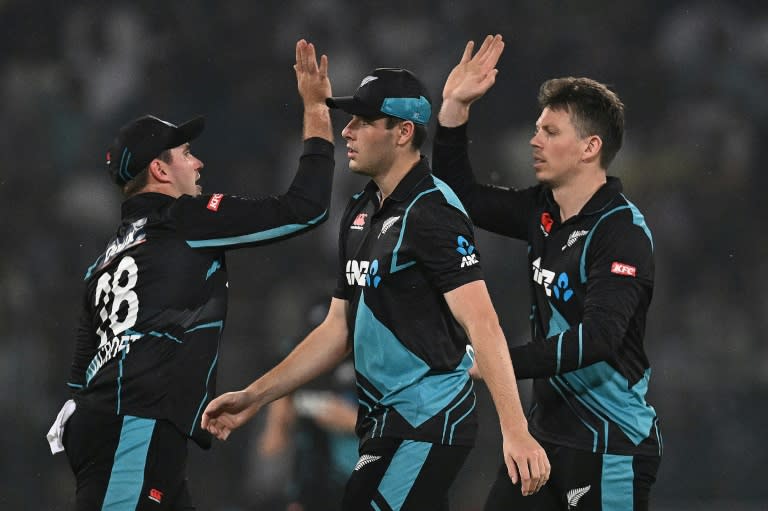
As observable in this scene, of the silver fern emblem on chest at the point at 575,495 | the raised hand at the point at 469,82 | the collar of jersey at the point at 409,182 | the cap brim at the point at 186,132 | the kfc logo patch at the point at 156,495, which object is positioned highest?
the raised hand at the point at 469,82

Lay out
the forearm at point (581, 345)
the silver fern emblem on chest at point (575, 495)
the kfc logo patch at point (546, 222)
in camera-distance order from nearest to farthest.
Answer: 1. the forearm at point (581, 345)
2. the silver fern emblem on chest at point (575, 495)
3. the kfc logo patch at point (546, 222)

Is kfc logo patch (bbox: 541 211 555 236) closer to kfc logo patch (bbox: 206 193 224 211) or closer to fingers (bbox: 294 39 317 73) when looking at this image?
fingers (bbox: 294 39 317 73)

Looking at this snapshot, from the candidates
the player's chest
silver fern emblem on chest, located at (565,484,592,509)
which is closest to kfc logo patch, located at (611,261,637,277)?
the player's chest

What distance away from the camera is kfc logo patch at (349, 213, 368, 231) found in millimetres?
3246

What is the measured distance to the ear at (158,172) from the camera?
11.0 feet

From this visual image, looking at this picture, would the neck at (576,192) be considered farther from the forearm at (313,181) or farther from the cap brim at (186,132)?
the cap brim at (186,132)

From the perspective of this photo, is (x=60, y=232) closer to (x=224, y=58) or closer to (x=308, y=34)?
(x=224, y=58)

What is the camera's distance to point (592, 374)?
328 centimetres

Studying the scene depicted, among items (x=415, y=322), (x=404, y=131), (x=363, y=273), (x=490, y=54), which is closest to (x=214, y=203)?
(x=363, y=273)

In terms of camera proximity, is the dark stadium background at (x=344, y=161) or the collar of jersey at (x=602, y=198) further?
the dark stadium background at (x=344, y=161)

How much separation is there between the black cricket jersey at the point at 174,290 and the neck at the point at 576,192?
2.58 ft

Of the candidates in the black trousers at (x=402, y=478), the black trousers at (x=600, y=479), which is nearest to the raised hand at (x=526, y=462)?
the black trousers at (x=402, y=478)

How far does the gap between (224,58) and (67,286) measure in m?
1.52

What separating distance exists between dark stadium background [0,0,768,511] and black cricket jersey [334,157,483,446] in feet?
8.13
